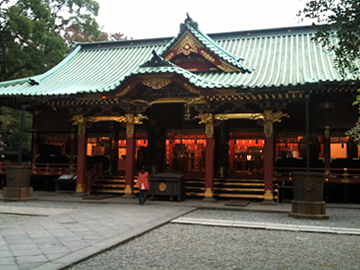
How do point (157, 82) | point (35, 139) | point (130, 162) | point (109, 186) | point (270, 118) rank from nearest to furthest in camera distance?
point (270, 118) → point (157, 82) → point (130, 162) → point (109, 186) → point (35, 139)

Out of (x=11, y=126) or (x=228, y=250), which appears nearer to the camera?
(x=228, y=250)

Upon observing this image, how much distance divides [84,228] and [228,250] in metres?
3.52

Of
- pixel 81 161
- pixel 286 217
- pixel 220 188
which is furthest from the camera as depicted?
pixel 81 161

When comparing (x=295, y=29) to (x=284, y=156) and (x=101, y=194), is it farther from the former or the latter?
(x=101, y=194)

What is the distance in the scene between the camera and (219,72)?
16109 millimetres

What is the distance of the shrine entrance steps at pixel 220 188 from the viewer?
14635 millimetres

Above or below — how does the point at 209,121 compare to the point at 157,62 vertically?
below

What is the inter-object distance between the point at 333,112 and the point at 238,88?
191 inches

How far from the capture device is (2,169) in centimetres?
1795

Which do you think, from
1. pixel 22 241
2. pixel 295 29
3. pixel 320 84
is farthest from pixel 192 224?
pixel 295 29

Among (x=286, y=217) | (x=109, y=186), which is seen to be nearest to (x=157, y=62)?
(x=109, y=186)

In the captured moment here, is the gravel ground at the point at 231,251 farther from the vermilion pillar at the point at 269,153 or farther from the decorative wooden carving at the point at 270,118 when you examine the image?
the decorative wooden carving at the point at 270,118

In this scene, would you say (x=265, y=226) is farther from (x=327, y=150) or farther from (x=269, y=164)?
(x=327, y=150)

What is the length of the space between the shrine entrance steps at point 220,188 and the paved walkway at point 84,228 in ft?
4.15
